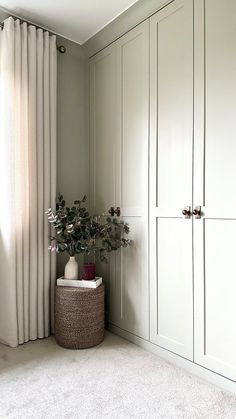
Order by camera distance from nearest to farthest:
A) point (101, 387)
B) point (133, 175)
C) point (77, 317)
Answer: point (101, 387) → point (77, 317) → point (133, 175)

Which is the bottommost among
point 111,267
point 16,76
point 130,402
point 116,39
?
point 130,402

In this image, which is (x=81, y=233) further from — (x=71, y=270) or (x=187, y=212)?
(x=187, y=212)

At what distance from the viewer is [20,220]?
2.32m

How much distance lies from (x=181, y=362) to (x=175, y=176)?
1211 mm

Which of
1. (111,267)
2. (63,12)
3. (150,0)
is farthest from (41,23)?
(111,267)

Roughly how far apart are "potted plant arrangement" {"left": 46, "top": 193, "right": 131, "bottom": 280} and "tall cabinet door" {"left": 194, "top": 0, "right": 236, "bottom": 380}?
0.72 m

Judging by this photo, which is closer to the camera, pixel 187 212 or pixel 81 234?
pixel 187 212

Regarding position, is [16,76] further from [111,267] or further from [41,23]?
[111,267]

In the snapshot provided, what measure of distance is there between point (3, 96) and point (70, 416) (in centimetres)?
209

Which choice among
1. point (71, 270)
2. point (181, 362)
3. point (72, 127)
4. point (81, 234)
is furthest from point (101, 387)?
point (72, 127)

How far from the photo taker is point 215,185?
1789 millimetres

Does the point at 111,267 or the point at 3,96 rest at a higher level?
the point at 3,96

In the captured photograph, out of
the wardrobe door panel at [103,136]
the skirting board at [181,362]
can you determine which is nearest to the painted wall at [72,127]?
the wardrobe door panel at [103,136]

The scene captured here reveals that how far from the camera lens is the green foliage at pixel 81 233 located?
90.9 inches
